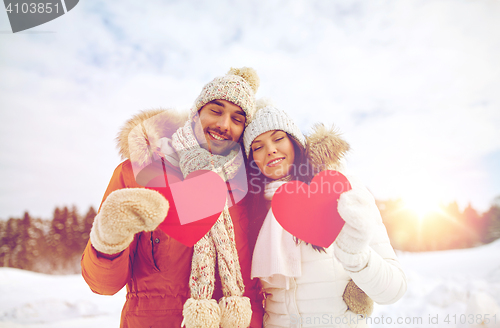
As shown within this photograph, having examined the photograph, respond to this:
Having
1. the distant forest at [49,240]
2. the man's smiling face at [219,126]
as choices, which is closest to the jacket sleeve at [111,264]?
the man's smiling face at [219,126]

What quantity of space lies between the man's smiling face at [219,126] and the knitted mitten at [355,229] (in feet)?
3.21

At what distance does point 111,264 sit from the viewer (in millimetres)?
1149

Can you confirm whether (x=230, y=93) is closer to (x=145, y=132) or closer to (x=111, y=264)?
(x=145, y=132)

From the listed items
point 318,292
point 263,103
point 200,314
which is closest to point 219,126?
point 263,103

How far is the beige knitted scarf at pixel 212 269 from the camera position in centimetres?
123

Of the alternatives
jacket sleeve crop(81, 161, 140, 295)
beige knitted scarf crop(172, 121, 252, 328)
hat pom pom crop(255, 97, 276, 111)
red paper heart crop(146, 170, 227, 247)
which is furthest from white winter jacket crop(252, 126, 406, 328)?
hat pom pom crop(255, 97, 276, 111)

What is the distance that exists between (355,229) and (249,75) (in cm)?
158

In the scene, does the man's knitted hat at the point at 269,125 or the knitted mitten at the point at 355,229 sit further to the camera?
the man's knitted hat at the point at 269,125

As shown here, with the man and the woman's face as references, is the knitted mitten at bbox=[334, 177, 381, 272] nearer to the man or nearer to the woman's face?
the man

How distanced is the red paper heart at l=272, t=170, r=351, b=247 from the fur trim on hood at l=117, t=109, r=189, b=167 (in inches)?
34.1

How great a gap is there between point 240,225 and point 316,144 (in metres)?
0.82

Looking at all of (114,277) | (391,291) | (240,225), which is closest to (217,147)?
(240,225)

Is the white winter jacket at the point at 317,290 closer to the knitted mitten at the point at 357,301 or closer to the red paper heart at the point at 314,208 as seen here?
the knitted mitten at the point at 357,301

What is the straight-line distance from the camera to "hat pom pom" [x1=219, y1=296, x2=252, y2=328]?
1.28m
